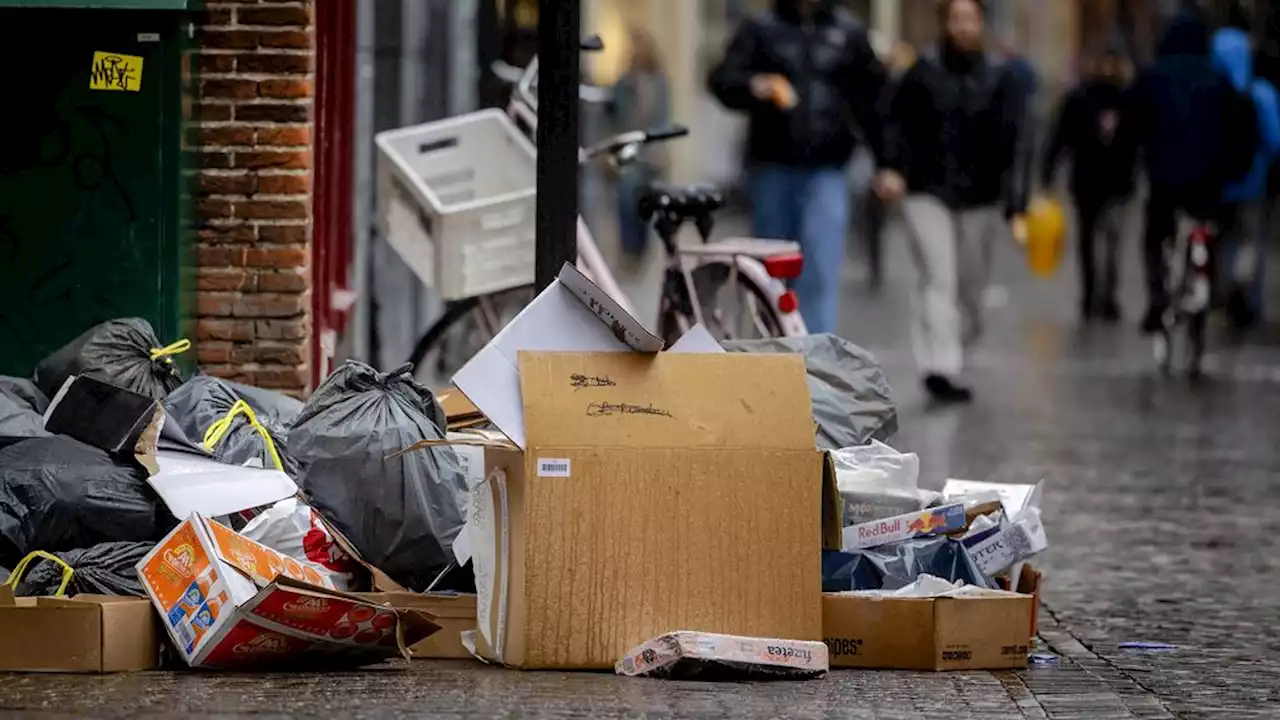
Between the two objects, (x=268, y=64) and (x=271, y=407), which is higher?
(x=268, y=64)

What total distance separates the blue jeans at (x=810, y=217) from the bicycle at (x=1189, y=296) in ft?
11.1

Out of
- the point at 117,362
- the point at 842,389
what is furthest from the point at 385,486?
the point at 842,389

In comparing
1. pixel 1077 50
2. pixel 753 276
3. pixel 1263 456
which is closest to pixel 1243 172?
pixel 1263 456

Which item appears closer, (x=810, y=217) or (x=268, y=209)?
(x=268, y=209)

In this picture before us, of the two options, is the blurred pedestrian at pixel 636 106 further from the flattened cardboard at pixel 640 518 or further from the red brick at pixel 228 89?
the flattened cardboard at pixel 640 518

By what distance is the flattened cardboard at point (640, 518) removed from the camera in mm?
6184

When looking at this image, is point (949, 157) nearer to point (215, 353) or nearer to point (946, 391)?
point (946, 391)

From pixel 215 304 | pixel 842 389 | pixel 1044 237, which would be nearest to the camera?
pixel 842 389

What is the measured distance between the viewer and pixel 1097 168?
19.6 meters

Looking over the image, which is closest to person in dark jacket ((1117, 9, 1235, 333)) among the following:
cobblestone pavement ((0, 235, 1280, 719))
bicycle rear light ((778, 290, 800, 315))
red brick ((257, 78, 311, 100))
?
cobblestone pavement ((0, 235, 1280, 719))

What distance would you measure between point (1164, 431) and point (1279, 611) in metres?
4.90

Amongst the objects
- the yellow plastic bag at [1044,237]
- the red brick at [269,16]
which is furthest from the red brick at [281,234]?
the yellow plastic bag at [1044,237]

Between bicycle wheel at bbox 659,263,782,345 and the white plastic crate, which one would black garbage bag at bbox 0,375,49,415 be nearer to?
the white plastic crate

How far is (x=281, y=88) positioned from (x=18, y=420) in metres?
1.75
